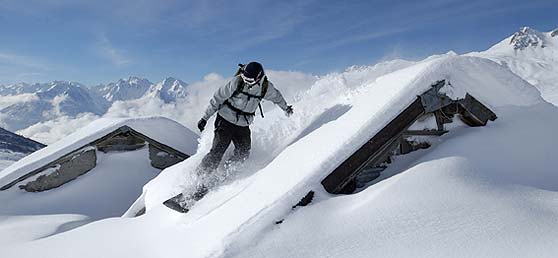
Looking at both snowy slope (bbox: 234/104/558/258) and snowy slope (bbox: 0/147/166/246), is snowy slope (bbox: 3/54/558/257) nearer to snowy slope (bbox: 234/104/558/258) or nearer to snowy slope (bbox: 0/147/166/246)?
snowy slope (bbox: 234/104/558/258)

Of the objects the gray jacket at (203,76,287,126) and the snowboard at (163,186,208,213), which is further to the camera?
the gray jacket at (203,76,287,126)

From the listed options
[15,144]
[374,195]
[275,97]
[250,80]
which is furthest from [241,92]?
[15,144]

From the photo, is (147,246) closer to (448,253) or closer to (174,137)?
(448,253)

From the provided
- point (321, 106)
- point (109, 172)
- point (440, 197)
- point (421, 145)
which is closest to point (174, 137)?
point (109, 172)

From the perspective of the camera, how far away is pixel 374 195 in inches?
163

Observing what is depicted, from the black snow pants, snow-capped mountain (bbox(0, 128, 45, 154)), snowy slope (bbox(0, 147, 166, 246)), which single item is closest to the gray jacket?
the black snow pants

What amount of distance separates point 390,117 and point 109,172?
892 centimetres

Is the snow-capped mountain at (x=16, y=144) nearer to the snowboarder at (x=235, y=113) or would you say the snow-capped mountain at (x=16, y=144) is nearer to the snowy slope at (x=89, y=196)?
the snowy slope at (x=89, y=196)

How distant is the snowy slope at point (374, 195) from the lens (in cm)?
364

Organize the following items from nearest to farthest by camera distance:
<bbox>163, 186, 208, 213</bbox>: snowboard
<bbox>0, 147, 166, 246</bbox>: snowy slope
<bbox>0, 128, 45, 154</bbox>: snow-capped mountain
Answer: <bbox>163, 186, 208, 213</bbox>: snowboard → <bbox>0, 147, 166, 246</bbox>: snowy slope → <bbox>0, 128, 45, 154</bbox>: snow-capped mountain

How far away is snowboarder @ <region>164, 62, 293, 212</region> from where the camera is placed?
5.76 meters

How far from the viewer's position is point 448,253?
334 cm

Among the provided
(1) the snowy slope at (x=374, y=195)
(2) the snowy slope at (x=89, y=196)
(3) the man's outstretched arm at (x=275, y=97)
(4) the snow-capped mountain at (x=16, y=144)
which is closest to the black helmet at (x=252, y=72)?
(3) the man's outstretched arm at (x=275, y=97)

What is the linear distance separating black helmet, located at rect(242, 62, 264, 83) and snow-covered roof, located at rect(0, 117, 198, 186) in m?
6.62
